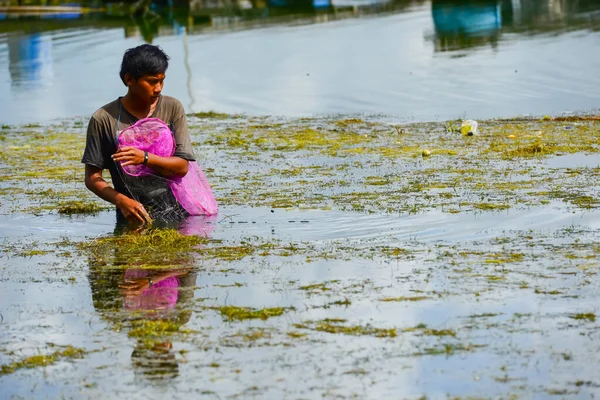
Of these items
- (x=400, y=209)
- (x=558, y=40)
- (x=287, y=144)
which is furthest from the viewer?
(x=558, y=40)

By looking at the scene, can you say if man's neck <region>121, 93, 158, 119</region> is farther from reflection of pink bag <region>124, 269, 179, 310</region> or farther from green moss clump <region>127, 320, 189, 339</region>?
green moss clump <region>127, 320, 189, 339</region>

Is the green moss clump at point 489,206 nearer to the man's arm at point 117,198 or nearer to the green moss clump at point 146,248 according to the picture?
the green moss clump at point 146,248

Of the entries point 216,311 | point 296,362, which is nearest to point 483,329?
point 296,362

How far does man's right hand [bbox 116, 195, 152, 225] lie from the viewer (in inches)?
292

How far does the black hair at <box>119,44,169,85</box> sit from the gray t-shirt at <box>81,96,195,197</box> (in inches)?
14.4

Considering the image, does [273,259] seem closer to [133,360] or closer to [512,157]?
[133,360]

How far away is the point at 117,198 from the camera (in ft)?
24.4

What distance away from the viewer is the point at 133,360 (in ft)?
15.8

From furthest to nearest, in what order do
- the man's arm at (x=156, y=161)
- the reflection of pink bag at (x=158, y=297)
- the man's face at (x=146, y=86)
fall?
1. the man's face at (x=146, y=86)
2. the man's arm at (x=156, y=161)
3. the reflection of pink bag at (x=158, y=297)

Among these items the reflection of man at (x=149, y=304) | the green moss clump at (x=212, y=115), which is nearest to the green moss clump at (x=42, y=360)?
the reflection of man at (x=149, y=304)

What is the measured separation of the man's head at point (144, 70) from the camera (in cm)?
721

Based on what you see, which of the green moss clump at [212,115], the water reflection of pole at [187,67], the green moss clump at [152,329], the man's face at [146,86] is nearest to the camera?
the green moss clump at [152,329]

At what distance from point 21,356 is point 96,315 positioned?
67 centimetres

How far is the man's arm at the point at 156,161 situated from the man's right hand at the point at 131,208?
0.26 metres
